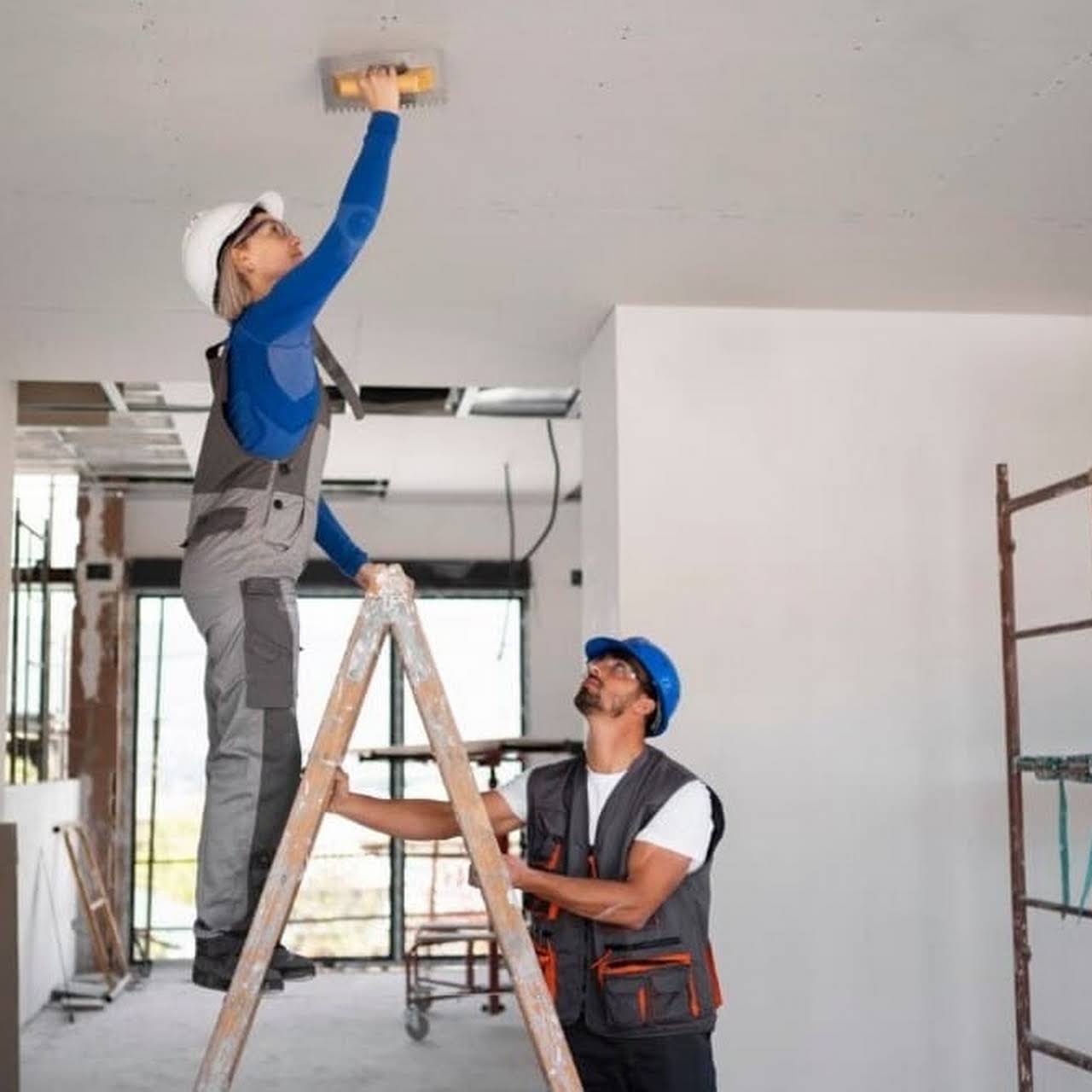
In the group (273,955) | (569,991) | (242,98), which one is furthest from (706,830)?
(242,98)

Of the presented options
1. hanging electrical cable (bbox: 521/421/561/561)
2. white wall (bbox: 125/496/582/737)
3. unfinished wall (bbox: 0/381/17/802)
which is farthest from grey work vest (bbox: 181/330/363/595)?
white wall (bbox: 125/496/582/737)

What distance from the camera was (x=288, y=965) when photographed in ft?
7.86

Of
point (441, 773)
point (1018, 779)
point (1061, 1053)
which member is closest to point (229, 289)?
point (441, 773)

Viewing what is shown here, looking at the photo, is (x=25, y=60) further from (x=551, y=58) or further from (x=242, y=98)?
(x=551, y=58)

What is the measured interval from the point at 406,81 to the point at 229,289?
89 centimetres

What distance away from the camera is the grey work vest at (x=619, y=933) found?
9.77 feet

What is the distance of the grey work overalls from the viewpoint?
2.43 m

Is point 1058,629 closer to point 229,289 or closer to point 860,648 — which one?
point 860,648

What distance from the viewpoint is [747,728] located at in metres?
4.85

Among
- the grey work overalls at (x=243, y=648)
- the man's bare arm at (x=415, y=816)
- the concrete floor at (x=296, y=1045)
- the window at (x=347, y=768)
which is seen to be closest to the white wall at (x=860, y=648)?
the man's bare arm at (x=415, y=816)

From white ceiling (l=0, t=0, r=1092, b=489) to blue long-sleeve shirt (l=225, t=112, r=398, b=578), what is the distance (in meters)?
0.79

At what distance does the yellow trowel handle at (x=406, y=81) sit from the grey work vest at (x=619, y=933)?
139 centimetres

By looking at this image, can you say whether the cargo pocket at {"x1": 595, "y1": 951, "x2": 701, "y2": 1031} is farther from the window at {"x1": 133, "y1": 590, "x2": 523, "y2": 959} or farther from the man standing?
the window at {"x1": 133, "y1": 590, "x2": 523, "y2": 959}

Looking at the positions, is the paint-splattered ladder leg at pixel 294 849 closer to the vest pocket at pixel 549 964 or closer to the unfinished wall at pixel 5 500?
the vest pocket at pixel 549 964
